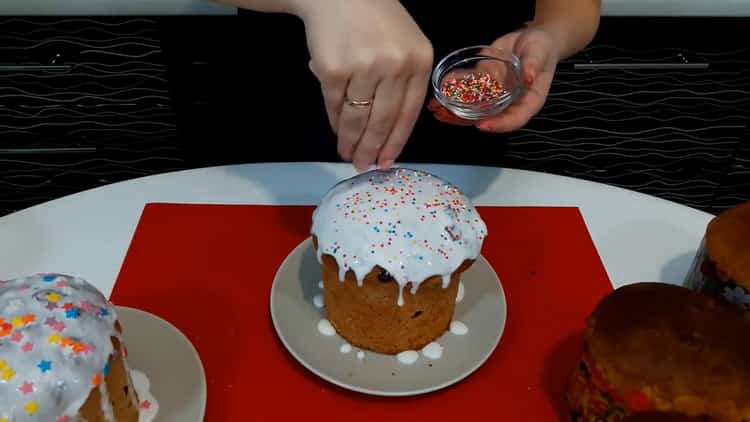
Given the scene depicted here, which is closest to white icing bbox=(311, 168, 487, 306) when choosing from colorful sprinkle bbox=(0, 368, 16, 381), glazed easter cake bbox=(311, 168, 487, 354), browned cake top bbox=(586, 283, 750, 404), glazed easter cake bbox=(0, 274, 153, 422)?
glazed easter cake bbox=(311, 168, 487, 354)

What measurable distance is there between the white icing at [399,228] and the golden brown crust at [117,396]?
0.31 meters

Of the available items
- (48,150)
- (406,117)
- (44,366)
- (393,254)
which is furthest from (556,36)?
(48,150)

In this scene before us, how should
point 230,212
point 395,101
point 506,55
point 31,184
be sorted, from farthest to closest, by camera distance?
point 31,184 → point 230,212 → point 506,55 → point 395,101

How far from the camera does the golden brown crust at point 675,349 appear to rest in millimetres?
753

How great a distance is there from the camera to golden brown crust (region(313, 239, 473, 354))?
0.98 meters

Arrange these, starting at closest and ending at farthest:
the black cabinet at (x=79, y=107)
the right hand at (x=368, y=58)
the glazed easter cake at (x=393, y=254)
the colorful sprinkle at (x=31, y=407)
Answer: the colorful sprinkle at (x=31, y=407), the right hand at (x=368, y=58), the glazed easter cake at (x=393, y=254), the black cabinet at (x=79, y=107)

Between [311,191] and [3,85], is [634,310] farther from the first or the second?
[3,85]

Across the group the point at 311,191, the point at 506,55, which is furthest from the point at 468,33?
the point at 311,191

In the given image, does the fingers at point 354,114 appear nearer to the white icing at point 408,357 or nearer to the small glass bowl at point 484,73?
the small glass bowl at point 484,73

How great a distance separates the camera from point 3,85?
1896 mm

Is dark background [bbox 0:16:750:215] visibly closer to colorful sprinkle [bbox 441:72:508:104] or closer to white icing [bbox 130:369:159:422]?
colorful sprinkle [bbox 441:72:508:104]

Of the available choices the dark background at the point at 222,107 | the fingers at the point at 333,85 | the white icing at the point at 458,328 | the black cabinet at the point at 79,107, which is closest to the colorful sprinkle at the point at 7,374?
the fingers at the point at 333,85

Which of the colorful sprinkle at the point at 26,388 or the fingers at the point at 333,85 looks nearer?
the colorful sprinkle at the point at 26,388

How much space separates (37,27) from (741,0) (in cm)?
185
